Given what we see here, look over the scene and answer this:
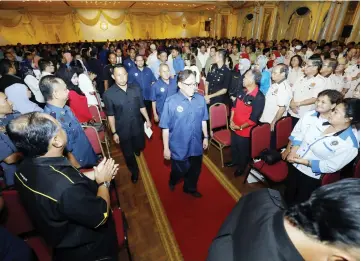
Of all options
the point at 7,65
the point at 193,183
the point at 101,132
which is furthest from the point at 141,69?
the point at 193,183

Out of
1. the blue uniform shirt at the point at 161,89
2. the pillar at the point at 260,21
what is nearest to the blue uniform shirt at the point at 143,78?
the blue uniform shirt at the point at 161,89

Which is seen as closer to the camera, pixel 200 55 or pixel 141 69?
pixel 141 69

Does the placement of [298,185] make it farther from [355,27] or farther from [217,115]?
[355,27]

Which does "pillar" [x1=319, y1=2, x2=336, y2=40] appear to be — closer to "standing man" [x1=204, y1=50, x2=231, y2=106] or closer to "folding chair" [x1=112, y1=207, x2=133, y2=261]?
"standing man" [x1=204, y1=50, x2=231, y2=106]

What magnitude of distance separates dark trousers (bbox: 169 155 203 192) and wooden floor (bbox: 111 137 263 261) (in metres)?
0.67

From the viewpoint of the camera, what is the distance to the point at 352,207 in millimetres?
643

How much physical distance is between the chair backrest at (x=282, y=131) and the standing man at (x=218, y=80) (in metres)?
1.79

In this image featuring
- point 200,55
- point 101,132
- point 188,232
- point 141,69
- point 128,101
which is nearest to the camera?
point 188,232

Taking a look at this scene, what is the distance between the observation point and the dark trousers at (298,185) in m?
2.42

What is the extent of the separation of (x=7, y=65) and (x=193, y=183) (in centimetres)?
446

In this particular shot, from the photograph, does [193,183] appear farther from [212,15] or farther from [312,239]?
[212,15]

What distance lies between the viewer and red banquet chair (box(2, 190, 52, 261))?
1779 millimetres

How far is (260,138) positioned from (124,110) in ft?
7.08

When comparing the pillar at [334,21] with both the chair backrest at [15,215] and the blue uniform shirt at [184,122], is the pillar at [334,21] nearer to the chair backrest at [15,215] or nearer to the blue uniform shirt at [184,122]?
the blue uniform shirt at [184,122]
